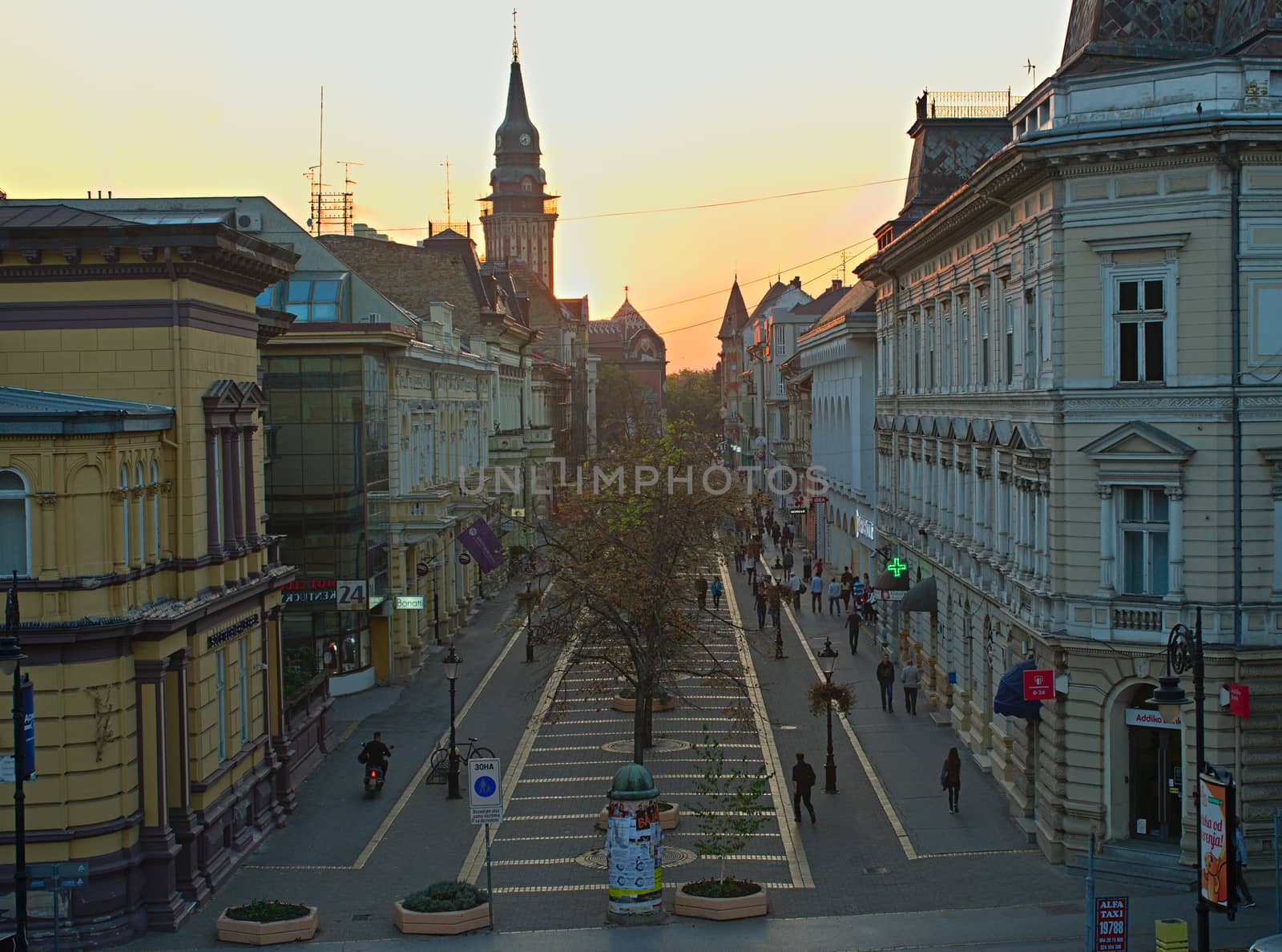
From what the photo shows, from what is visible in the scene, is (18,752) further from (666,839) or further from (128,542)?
(666,839)

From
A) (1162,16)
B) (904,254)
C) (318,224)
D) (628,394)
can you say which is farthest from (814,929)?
(628,394)

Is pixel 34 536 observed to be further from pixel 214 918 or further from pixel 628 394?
pixel 628 394

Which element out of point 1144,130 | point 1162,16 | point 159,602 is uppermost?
point 1162,16

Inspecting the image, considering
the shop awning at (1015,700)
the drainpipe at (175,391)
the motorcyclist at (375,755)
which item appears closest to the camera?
the drainpipe at (175,391)

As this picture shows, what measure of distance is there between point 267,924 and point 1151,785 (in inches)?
520

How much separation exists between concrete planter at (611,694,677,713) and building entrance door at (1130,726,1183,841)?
15.2 metres

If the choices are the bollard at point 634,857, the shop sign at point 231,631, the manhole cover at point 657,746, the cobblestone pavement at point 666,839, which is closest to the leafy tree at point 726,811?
the cobblestone pavement at point 666,839

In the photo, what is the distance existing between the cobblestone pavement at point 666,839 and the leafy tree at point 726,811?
417mm

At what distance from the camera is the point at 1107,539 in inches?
908

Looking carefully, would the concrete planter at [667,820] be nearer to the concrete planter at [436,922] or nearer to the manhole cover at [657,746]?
the concrete planter at [436,922]

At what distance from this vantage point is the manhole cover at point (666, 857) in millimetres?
24500

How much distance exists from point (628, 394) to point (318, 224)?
367 ft

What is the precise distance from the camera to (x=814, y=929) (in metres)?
20.8

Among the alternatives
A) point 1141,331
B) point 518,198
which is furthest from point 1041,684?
point 518,198
